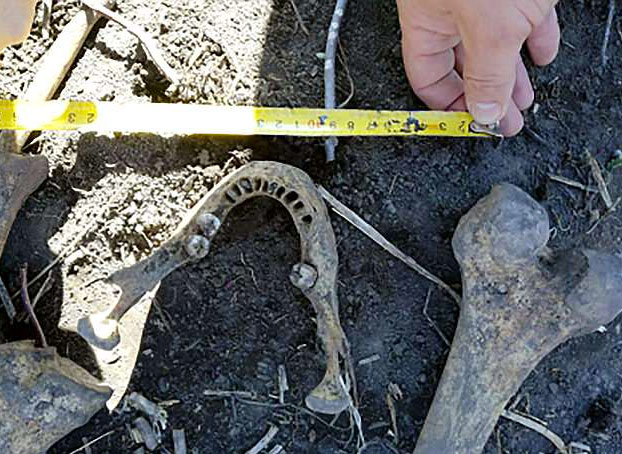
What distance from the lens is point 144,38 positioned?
2627mm

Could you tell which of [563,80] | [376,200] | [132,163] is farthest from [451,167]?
[132,163]

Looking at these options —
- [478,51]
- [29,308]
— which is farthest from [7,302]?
[478,51]

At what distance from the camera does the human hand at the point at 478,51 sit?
86.2 inches

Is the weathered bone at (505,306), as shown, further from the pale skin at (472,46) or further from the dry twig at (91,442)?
the dry twig at (91,442)

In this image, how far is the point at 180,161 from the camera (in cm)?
267

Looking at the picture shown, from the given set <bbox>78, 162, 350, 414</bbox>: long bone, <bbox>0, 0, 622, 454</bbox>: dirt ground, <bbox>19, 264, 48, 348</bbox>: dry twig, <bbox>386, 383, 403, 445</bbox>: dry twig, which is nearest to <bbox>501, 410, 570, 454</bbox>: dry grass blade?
<bbox>0, 0, 622, 454</bbox>: dirt ground

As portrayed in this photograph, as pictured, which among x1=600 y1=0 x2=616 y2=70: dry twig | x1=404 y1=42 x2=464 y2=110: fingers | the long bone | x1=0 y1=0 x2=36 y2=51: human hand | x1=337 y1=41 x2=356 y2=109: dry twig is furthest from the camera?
x1=600 y1=0 x2=616 y2=70: dry twig

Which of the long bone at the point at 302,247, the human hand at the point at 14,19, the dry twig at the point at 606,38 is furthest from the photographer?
the dry twig at the point at 606,38

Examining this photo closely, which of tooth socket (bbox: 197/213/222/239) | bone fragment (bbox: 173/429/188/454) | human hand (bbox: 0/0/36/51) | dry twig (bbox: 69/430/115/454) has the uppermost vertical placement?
human hand (bbox: 0/0/36/51)

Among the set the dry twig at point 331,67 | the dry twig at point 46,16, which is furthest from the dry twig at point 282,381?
the dry twig at point 46,16

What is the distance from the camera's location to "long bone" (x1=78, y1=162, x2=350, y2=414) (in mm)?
2465

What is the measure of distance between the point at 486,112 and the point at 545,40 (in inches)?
14.5

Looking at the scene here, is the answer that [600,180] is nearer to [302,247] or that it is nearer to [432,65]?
[432,65]

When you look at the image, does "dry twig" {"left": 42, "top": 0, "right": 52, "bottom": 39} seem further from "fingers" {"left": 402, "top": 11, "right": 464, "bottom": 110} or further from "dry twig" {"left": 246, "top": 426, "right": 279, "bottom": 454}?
"dry twig" {"left": 246, "top": 426, "right": 279, "bottom": 454}
